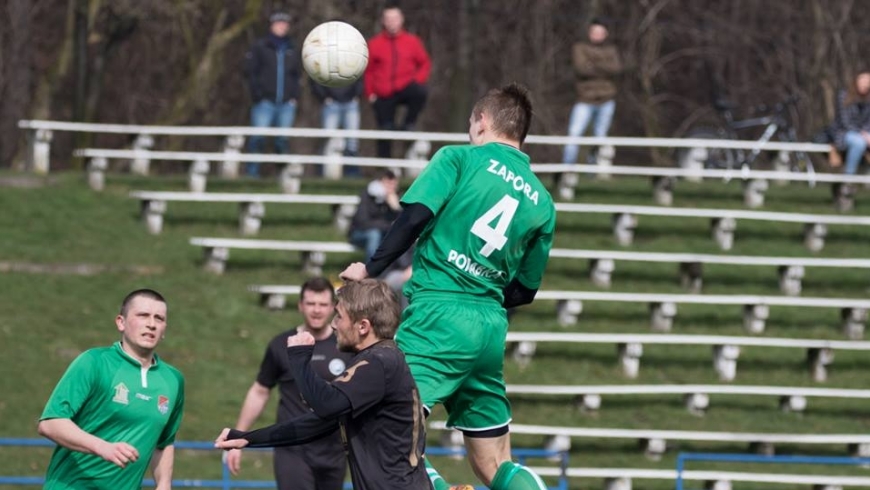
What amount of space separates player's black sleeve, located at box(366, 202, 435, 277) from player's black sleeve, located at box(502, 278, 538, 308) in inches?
30.6

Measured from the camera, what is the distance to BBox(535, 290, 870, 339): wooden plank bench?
1546cm

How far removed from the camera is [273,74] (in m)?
17.2

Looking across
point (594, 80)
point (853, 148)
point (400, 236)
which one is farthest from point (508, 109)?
point (853, 148)

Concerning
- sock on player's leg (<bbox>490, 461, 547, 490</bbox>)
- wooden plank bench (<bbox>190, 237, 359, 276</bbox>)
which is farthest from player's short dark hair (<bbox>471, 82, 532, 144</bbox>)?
wooden plank bench (<bbox>190, 237, 359, 276</bbox>)

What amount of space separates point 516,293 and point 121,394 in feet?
6.32

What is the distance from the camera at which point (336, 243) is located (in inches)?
628

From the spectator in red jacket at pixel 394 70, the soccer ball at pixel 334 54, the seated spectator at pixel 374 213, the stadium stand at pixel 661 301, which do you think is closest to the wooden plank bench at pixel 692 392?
the stadium stand at pixel 661 301

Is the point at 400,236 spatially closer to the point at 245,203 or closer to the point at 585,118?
the point at 245,203

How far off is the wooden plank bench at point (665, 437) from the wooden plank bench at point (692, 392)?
14.3 inches

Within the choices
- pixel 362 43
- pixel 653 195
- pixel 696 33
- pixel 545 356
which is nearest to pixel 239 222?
pixel 545 356

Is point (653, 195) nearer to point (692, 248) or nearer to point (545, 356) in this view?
point (692, 248)

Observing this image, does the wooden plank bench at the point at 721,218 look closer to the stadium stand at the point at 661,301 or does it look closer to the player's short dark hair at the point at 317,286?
the stadium stand at the point at 661,301

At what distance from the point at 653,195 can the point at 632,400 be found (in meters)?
3.91

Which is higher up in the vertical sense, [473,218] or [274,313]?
[473,218]
